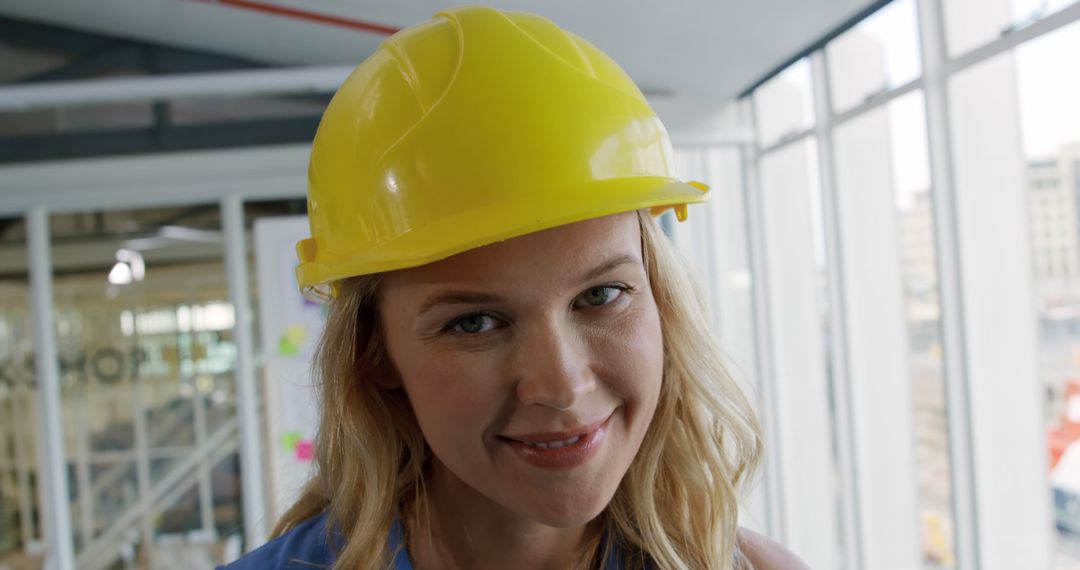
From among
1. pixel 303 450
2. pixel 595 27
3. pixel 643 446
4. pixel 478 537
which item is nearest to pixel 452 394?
pixel 478 537

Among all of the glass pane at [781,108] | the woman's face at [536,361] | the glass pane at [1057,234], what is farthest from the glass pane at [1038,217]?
the woman's face at [536,361]

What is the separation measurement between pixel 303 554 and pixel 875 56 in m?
3.47

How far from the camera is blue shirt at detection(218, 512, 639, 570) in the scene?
3.92 ft

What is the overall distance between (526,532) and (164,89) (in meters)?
3.17

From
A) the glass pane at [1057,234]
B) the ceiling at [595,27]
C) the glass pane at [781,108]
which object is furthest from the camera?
the glass pane at [781,108]

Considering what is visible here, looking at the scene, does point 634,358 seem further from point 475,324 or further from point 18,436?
point 18,436

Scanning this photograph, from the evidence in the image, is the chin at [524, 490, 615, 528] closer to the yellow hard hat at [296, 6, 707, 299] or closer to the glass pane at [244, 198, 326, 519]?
the yellow hard hat at [296, 6, 707, 299]

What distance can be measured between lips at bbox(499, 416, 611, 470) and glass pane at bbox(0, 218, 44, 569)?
5688mm

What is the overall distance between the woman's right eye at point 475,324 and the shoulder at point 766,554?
642 mm

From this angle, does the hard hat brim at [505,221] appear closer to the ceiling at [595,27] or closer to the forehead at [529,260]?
the forehead at [529,260]

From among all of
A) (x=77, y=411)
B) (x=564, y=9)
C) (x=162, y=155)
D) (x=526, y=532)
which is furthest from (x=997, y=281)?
(x=77, y=411)

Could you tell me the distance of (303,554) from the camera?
4.02ft

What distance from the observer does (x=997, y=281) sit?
3.26 meters

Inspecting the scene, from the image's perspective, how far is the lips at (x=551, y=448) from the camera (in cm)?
97
